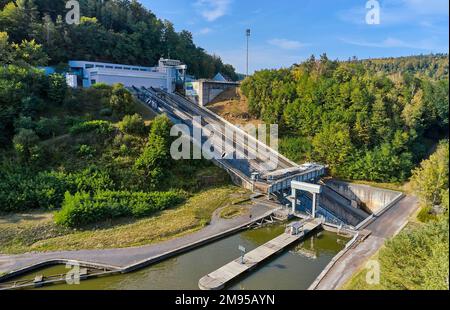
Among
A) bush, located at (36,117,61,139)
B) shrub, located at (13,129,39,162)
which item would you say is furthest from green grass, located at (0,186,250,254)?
bush, located at (36,117,61,139)

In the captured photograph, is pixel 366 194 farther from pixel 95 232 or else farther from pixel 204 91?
pixel 204 91

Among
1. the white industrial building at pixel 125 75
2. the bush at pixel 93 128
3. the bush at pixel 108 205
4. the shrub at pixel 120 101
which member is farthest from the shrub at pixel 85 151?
the white industrial building at pixel 125 75

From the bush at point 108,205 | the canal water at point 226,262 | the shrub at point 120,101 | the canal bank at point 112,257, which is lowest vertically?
the canal water at point 226,262

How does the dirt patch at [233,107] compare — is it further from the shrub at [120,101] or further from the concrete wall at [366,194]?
the concrete wall at [366,194]

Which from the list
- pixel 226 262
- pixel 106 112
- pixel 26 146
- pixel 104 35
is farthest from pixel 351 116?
pixel 104 35

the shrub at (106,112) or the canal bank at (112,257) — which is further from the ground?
the shrub at (106,112)

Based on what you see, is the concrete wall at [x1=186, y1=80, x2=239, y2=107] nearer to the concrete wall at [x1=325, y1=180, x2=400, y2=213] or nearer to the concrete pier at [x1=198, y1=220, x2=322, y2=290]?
the concrete wall at [x1=325, y1=180, x2=400, y2=213]
